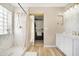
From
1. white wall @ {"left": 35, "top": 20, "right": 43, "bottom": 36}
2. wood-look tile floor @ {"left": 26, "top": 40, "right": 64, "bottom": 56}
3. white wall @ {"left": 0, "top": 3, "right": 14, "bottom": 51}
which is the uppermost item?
white wall @ {"left": 35, "top": 20, "right": 43, "bottom": 36}

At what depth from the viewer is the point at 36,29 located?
10.8 m

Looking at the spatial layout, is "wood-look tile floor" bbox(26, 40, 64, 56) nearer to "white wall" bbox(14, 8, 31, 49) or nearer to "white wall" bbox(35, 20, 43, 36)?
"white wall" bbox(14, 8, 31, 49)

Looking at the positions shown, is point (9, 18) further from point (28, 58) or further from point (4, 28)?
point (28, 58)

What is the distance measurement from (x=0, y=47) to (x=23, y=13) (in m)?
2.06

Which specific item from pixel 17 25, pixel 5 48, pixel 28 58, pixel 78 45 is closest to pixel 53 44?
pixel 17 25

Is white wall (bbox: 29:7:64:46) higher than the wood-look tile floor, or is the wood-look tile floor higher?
white wall (bbox: 29:7:64:46)

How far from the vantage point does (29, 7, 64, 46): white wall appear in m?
6.92

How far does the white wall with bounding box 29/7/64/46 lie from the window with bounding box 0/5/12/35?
167 cm

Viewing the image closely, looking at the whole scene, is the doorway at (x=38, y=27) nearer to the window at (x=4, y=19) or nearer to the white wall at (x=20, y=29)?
the white wall at (x=20, y=29)

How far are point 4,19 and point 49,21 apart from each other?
264 centimetres

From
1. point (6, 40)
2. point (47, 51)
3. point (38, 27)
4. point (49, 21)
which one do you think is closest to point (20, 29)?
point (6, 40)

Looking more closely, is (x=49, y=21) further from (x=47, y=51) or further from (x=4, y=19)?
(x=4, y=19)

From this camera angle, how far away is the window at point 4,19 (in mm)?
5084

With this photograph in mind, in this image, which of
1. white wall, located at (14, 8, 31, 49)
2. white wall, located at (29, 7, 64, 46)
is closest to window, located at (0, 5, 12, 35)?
white wall, located at (14, 8, 31, 49)
